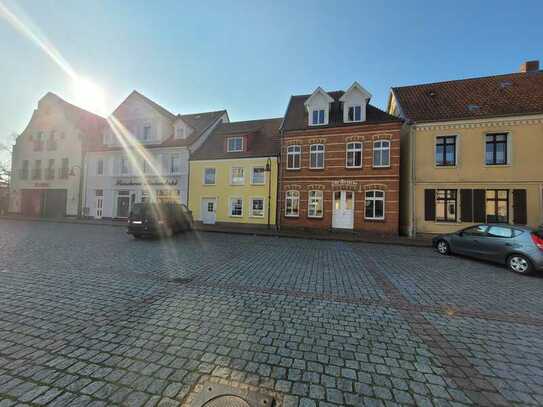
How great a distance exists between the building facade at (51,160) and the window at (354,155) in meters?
26.6

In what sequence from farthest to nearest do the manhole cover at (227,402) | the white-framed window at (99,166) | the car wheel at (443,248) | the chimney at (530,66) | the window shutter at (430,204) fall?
the white-framed window at (99,166) → the chimney at (530,66) → the window shutter at (430,204) → the car wheel at (443,248) → the manhole cover at (227,402)

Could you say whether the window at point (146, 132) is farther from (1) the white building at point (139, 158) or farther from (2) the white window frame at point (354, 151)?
(2) the white window frame at point (354, 151)

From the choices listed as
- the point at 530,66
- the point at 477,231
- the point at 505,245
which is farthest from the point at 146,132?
the point at 530,66

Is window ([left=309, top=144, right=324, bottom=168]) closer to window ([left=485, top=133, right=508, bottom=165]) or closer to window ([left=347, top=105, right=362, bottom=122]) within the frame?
window ([left=347, top=105, right=362, bottom=122])

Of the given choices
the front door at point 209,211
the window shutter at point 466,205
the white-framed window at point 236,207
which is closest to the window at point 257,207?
the white-framed window at point 236,207

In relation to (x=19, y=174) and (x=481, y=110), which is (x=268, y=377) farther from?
(x=19, y=174)

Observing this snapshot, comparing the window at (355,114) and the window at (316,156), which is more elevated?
the window at (355,114)

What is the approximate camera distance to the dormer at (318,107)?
1855cm

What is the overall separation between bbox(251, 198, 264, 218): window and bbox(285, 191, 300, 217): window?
227 cm

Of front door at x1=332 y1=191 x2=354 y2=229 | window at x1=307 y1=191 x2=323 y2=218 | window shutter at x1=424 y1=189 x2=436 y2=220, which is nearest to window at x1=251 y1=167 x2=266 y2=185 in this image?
window at x1=307 y1=191 x2=323 y2=218

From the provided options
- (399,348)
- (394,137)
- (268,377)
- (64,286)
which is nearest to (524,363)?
(399,348)

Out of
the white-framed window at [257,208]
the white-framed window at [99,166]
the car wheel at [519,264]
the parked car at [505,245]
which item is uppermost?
the white-framed window at [99,166]

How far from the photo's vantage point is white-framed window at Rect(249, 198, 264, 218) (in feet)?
66.6

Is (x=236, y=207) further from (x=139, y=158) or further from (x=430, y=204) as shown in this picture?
(x=430, y=204)
